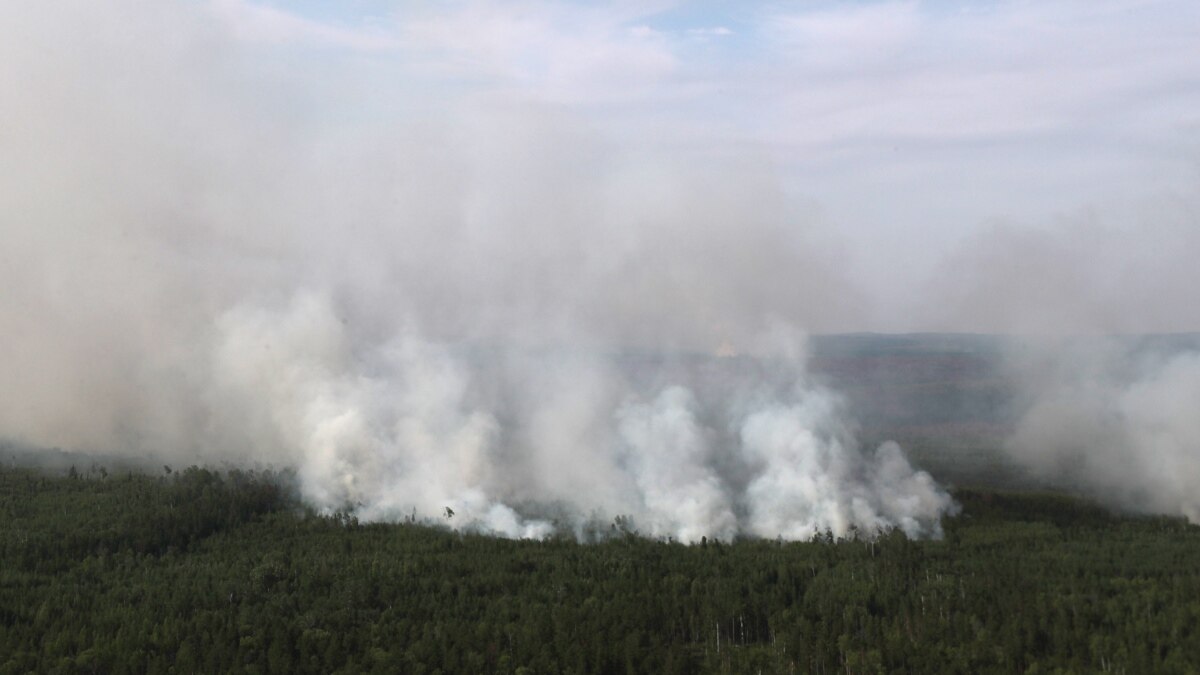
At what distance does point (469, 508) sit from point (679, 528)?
35.7 m

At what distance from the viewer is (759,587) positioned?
14250 centimetres

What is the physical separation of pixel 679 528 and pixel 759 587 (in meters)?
39.6

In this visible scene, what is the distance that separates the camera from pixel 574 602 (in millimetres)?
134000

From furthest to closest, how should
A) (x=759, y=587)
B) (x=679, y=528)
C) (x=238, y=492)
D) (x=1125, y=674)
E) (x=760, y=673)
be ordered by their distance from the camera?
1. (x=238, y=492)
2. (x=679, y=528)
3. (x=759, y=587)
4. (x=760, y=673)
5. (x=1125, y=674)

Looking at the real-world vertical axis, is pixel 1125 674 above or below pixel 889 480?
below

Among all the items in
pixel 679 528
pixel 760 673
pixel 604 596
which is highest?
pixel 679 528

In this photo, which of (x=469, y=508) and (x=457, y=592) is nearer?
(x=457, y=592)

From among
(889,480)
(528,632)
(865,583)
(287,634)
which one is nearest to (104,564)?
(287,634)

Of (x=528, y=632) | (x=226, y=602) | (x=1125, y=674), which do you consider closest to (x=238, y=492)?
(x=226, y=602)

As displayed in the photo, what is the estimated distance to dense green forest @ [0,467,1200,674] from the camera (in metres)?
115

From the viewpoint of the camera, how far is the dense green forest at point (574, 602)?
115 meters

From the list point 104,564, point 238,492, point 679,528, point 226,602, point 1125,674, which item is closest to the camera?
point 1125,674

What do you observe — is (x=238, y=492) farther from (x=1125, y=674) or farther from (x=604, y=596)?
(x=1125, y=674)

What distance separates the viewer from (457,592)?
140 metres
